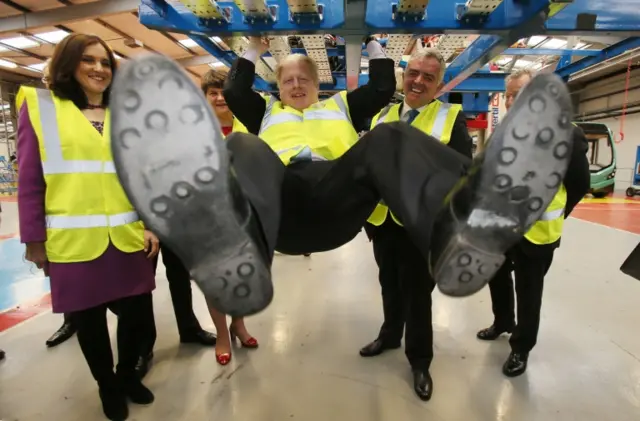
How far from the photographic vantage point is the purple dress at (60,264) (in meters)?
1.29

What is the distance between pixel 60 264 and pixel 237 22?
3.24ft

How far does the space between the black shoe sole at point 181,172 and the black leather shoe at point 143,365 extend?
1.29 metres

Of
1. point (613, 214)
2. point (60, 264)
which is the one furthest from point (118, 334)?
point (613, 214)

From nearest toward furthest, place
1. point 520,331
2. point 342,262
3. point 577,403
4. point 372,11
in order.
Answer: point 372,11, point 577,403, point 520,331, point 342,262

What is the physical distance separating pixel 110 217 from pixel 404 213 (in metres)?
1.08

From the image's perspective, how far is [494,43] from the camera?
1314 mm

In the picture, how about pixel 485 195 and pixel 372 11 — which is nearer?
pixel 485 195

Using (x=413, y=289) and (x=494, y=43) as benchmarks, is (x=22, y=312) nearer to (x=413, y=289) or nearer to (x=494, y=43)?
(x=413, y=289)

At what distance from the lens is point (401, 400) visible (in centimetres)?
157

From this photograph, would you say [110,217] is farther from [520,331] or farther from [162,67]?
[520,331]

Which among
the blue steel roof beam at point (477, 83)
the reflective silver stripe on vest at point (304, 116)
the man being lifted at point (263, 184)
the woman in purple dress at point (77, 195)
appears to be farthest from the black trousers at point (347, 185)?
the blue steel roof beam at point (477, 83)

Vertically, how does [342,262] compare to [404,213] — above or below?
below

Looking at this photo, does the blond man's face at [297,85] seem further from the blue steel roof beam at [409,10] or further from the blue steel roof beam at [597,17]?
the blue steel roof beam at [597,17]

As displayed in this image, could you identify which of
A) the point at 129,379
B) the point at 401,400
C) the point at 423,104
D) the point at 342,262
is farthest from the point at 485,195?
the point at 342,262
